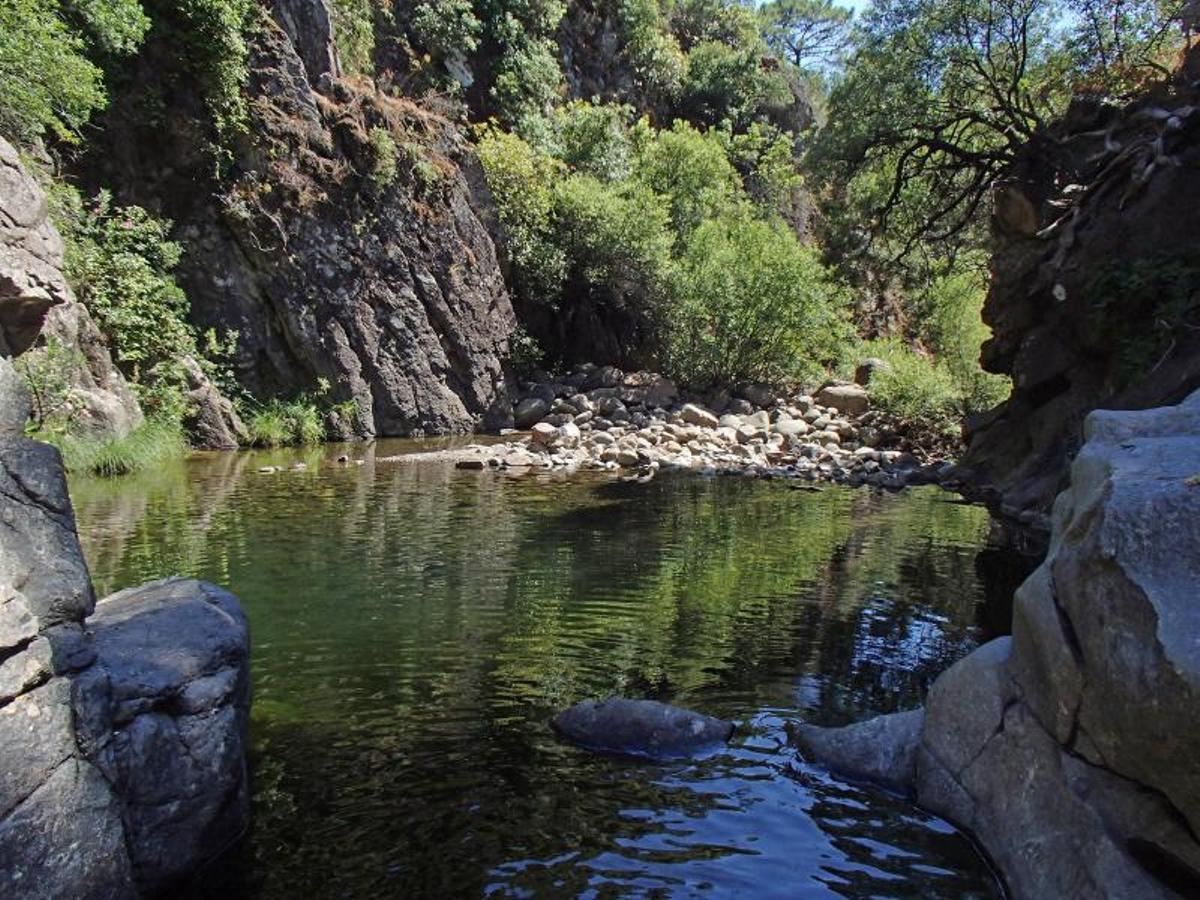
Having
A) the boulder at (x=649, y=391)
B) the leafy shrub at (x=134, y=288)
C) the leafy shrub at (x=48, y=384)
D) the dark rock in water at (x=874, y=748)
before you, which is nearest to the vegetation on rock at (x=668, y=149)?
the leafy shrub at (x=134, y=288)

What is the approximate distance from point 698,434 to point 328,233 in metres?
11.0

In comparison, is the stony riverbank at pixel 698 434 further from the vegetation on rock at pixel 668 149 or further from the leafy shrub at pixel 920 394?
the vegetation on rock at pixel 668 149

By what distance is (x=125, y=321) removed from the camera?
66.9 feet

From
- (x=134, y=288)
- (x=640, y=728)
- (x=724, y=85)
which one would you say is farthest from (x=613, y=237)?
(x=640, y=728)

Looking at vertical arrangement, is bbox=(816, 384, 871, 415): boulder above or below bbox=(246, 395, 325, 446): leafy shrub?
above

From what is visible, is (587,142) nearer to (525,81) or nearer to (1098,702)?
(525,81)

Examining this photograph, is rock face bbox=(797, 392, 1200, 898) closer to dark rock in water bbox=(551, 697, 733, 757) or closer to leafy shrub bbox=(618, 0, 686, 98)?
dark rock in water bbox=(551, 697, 733, 757)

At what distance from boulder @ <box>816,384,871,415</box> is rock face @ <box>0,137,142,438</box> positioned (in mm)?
18670

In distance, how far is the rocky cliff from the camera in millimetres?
22922

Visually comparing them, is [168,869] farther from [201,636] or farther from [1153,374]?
[1153,374]

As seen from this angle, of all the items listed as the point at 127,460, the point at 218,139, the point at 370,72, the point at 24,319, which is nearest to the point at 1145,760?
the point at 24,319

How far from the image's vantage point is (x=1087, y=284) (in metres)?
15.1

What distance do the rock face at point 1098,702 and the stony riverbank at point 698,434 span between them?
14450 mm

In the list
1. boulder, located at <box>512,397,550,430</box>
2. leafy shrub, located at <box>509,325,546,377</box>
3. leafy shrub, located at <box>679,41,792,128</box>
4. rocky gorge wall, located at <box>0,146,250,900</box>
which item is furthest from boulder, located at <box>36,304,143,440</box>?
leafy shrub, located at <box>679,41,792,128</box>
